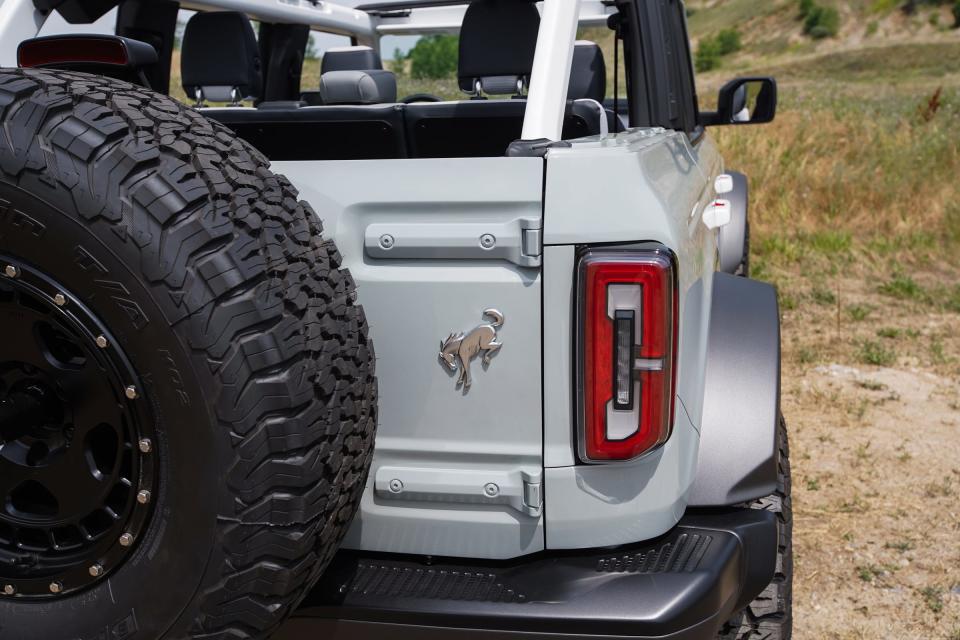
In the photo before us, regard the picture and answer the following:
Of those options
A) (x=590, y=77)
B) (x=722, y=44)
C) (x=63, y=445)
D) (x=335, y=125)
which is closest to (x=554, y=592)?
(x=63, y=445)

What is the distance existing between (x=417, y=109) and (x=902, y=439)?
9.05 feet

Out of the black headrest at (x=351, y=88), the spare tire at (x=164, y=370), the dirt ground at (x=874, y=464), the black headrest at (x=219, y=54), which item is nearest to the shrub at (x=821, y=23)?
the dirt ground at (x=874, y=464)

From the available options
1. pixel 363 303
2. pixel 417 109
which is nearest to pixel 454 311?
pixel 363 303

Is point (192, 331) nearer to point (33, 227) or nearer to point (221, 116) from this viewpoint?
point (33, 227)

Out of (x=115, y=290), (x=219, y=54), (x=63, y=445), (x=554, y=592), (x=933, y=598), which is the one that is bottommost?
(x=933, y=598)

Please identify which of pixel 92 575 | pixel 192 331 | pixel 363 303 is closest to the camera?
pixel 192 331

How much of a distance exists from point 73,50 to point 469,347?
57.3 inches

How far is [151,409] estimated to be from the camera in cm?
148

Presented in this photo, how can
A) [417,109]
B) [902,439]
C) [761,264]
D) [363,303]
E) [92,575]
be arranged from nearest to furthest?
1. [92,575]
2. [363,303]
3. [417,109]
4. [902,439]
5. [761,264]

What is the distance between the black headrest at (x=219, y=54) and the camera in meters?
3.37

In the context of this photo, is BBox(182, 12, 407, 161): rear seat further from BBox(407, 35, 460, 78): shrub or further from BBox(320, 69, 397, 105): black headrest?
BBox(407, 35, 460, 78): shrub

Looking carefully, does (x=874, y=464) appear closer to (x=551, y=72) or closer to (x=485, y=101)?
(x=485, y=101)

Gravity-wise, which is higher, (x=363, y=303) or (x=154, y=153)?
(x=154, y=153)

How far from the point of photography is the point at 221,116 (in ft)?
8.52
